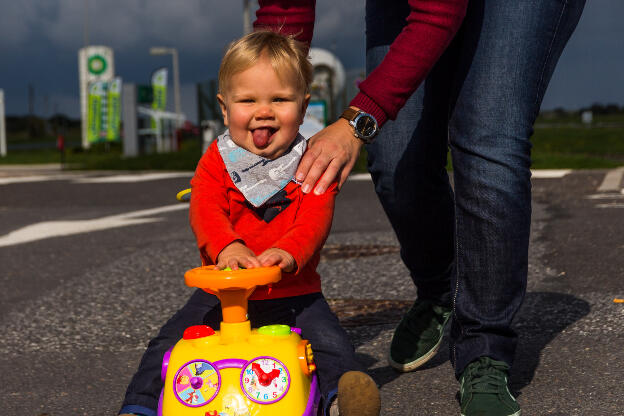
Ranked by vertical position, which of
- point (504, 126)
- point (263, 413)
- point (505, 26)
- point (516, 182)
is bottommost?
point (263, 413)

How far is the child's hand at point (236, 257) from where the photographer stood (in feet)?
6.57

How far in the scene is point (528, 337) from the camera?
125 inches

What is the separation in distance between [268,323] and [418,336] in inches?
29.1

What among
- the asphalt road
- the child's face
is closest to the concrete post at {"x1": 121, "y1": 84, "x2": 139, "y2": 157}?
the asphalt road

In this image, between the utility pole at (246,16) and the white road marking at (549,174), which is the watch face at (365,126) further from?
the utility pole at (246,16)

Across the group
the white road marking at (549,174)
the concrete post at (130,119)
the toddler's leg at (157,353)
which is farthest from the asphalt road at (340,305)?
the concrete post at (130,119)

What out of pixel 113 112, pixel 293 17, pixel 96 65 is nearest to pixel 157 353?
pixel 293 17

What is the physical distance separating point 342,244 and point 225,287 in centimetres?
399

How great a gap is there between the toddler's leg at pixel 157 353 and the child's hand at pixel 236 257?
0.89 ft

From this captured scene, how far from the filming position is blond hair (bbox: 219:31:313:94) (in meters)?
2.27

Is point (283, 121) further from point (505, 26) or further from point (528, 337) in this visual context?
point (528, 337)

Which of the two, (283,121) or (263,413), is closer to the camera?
(263,413)

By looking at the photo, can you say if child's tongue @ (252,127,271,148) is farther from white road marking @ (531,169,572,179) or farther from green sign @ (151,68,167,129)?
green sign @ (151,68,167,129)

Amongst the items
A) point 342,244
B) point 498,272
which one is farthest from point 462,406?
point 342,244
